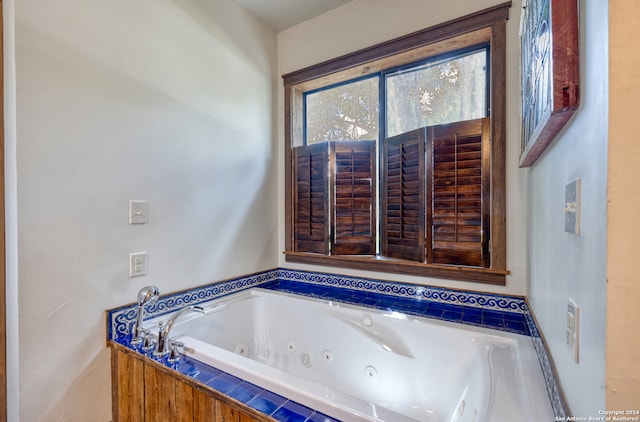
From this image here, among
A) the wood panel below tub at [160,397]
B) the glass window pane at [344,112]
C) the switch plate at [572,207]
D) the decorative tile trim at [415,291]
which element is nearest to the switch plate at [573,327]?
the switch plate at [572,207]

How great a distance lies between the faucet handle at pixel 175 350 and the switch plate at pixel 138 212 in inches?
25.9

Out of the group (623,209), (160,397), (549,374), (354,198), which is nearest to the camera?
(623,209)

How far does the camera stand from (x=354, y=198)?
7.02 ft

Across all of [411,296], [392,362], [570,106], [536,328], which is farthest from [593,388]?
[411,296]

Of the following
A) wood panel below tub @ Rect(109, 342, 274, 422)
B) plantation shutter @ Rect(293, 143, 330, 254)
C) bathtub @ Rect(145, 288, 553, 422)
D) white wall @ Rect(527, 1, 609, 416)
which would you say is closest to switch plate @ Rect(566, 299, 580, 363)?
white wall @ Rect(527, 1, 609, 416)

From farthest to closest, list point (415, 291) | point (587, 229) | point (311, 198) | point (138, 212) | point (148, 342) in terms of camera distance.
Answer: point (311, 198)
point (415, 291)
point (138, 212)
point (148, 342)
point (587, 229)

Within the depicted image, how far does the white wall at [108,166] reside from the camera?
1195mm

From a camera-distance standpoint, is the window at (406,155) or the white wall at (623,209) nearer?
the white wall at (623,209)

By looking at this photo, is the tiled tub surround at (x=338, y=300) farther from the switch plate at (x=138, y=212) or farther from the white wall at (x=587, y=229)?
the switch plate at (x=138, y=212)

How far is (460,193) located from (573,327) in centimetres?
116

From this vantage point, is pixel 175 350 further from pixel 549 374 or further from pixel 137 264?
pixel 549 374

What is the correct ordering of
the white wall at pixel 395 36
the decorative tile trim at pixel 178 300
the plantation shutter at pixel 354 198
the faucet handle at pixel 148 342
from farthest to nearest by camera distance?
the plantation shutter at pixel 354 198 → the white wall at pixel 395 36 → the decorative tile trim at pixel 178 300 → the faucet handle at pixel 148 342

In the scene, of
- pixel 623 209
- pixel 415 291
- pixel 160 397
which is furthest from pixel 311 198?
pixel 623 209

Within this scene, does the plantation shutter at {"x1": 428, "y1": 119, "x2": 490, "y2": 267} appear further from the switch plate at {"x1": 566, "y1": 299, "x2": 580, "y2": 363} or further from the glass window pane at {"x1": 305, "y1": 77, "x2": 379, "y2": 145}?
the switch plate at {"x1": 566, "y1": 299, "x2": 580, "y2": 363}
